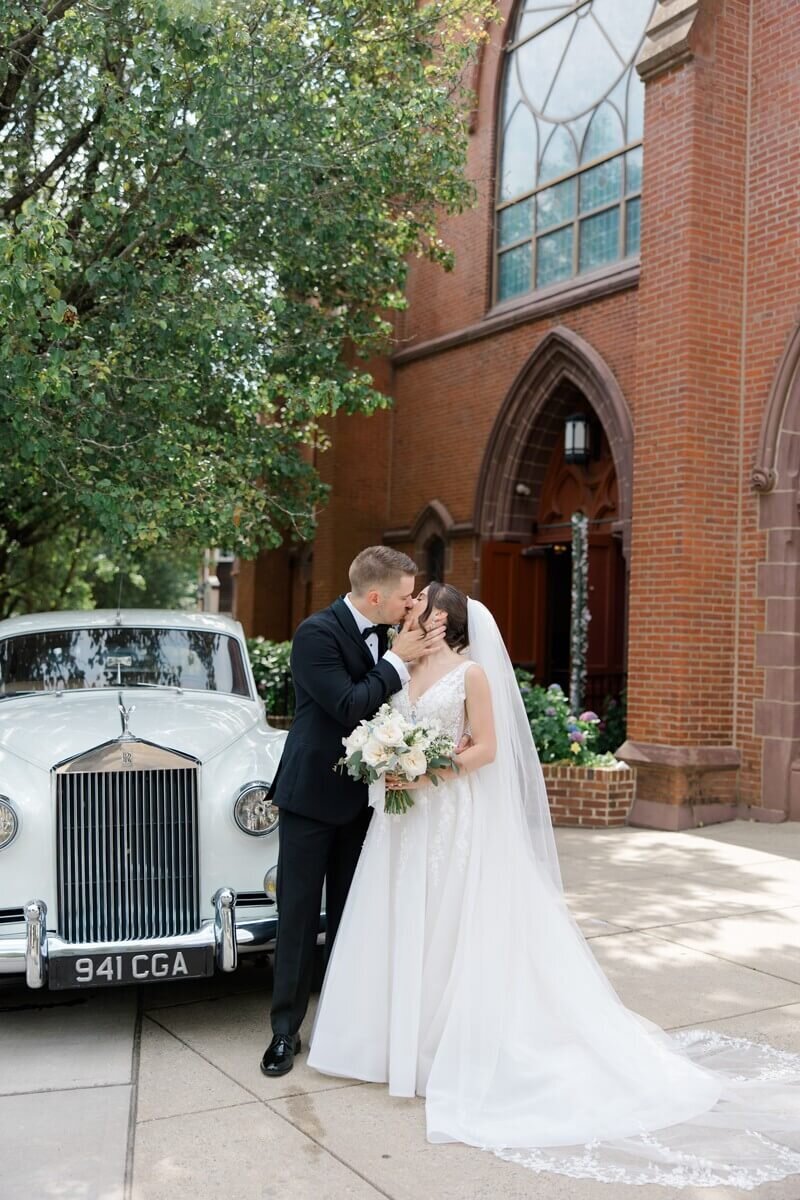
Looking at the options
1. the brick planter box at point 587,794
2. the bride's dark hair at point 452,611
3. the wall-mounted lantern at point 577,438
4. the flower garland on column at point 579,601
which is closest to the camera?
the bride's dark hair at point 452,611

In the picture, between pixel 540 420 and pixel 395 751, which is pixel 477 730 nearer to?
pixel 395 751

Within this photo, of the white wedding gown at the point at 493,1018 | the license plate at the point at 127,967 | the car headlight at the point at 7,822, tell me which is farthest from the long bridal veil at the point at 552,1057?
the car headlight at the point at 7,822

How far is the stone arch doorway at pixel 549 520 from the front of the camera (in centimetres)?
1358

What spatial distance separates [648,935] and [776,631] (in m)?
4.50

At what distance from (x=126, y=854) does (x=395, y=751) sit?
1.46m

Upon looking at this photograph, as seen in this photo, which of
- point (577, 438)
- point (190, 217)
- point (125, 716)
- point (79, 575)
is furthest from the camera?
point (79, 575)

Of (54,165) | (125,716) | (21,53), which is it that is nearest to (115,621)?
(125,716)

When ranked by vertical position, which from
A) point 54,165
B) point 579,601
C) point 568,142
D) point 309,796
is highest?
point 568,142

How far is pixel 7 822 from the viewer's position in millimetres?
4609

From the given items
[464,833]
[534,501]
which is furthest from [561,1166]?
[534,501]

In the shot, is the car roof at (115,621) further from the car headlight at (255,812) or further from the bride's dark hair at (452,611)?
the bride's dark hair at (452,611)

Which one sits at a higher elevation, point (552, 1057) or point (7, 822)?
point (7, 822)

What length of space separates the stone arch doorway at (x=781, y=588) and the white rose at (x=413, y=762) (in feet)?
22.2

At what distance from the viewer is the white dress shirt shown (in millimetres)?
4184
